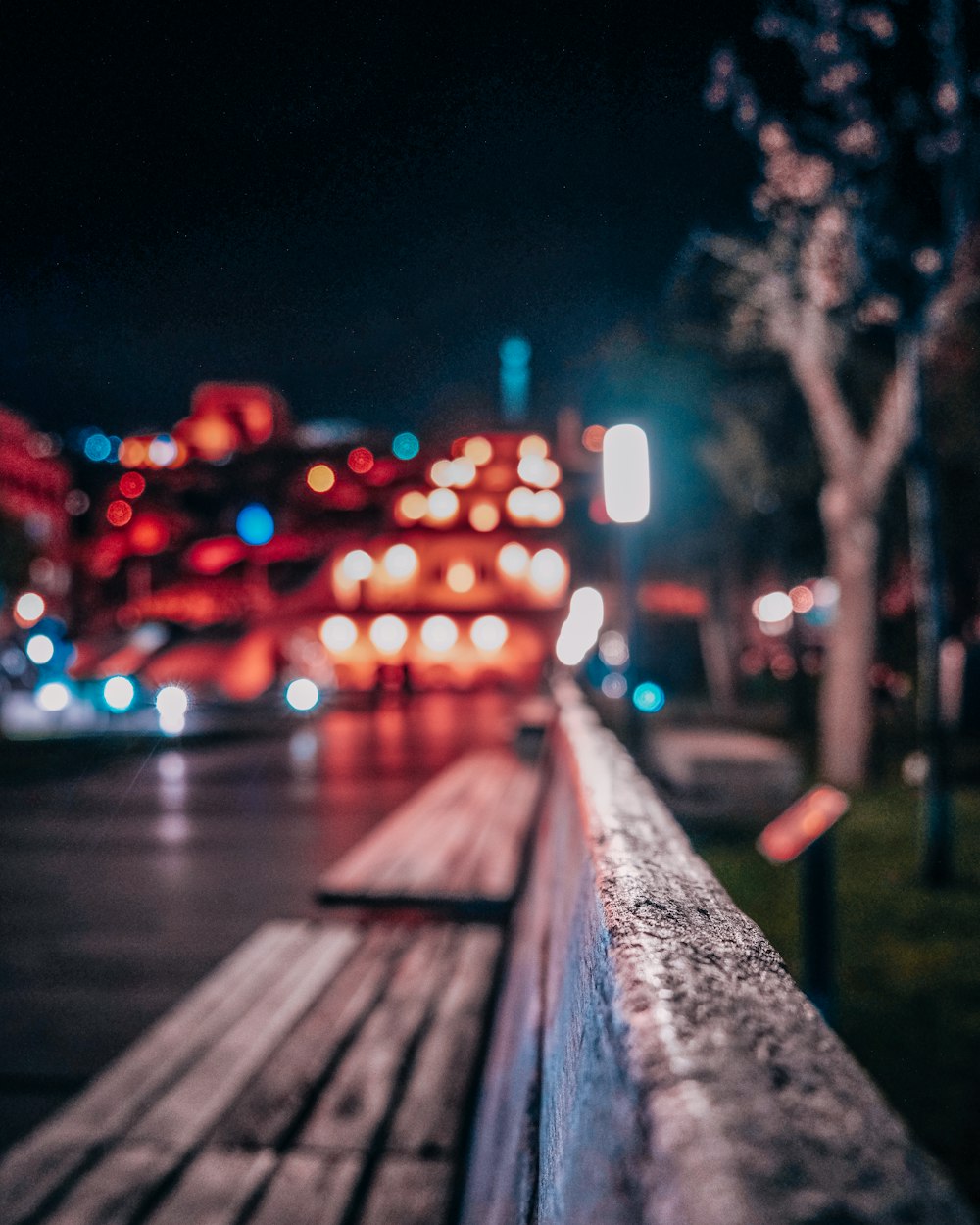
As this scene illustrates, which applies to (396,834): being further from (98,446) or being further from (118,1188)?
(98,446)

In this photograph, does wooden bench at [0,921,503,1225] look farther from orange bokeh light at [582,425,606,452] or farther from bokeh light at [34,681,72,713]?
bokeh light at [34,681,72,713]

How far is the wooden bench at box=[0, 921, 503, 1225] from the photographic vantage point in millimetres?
2250

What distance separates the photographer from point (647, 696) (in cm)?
899

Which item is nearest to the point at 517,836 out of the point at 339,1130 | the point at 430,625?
the point at 339,1130

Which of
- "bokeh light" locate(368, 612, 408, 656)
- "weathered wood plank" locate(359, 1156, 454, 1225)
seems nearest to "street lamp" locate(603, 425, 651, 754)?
"weathered wood plank" locate(359, 1156, 454, 1225)

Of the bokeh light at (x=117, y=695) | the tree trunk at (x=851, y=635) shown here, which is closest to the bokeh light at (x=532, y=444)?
the bokeh light at (x=117, y=695)

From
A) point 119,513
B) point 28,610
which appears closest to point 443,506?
point 119,513

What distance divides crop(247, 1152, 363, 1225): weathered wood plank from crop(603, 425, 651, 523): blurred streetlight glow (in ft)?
26.0

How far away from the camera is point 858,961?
5535mm

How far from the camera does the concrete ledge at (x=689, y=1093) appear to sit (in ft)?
2.00

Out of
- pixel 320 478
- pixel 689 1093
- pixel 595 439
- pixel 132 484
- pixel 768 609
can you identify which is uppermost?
pixel 132 484

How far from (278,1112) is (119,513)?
200 feet

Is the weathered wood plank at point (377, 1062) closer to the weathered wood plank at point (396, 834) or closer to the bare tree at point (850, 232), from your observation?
the weathered wood plank at point (396, 834)

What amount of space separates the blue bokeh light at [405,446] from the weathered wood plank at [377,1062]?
51722 mm
